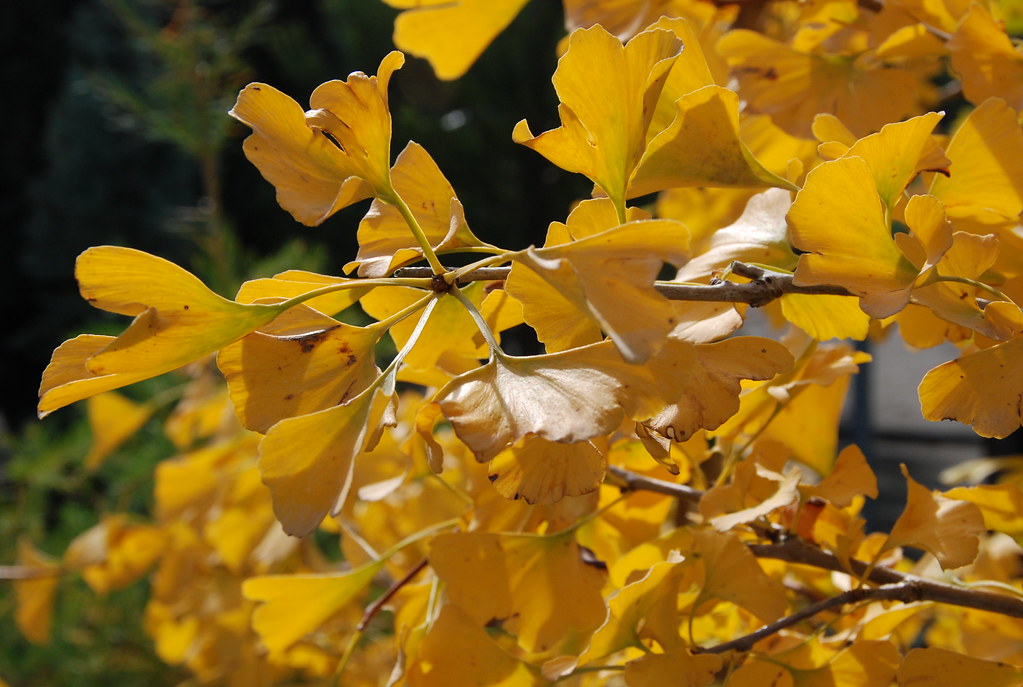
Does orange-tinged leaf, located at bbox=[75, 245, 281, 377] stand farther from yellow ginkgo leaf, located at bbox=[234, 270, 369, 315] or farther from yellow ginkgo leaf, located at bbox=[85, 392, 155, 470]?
yellow ginkgo leaf, located at bbox=[85, 392, 155, 470]

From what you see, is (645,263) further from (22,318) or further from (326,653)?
(22,318)

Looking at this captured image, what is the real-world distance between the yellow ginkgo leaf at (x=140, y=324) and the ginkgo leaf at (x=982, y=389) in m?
0.17

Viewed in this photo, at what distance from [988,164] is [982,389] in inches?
2.6

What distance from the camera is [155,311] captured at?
0.70 feet

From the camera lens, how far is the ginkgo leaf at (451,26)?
39 centimetres

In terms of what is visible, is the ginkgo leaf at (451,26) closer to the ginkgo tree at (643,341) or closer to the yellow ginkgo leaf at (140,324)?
the ginkgo tree at (643,341)

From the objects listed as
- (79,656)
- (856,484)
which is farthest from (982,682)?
(79,656)

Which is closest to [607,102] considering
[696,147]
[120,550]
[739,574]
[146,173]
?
[696,147]

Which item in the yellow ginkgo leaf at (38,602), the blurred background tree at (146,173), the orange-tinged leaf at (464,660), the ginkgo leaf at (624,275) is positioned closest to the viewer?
the ginkgo leaf at (624,275)

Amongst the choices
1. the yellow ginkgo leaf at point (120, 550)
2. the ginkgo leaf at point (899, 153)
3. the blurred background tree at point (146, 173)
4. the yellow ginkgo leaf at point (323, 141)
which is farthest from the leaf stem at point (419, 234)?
the blurred background tree at point (146, 173)

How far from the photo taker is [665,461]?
225 millimetres

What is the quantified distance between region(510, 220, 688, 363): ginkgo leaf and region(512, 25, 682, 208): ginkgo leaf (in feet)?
0.15


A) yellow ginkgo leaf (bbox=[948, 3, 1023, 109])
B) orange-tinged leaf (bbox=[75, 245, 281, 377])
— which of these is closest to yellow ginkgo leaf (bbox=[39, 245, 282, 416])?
orange-tinged leaf (bbox=[75, 245, 281, 377])

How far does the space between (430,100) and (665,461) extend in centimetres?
322
